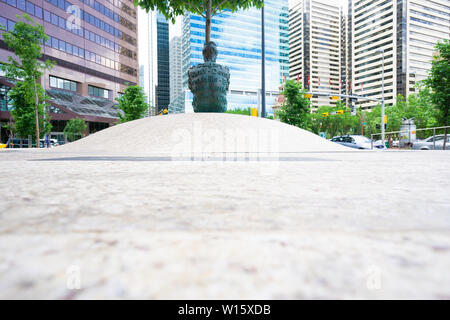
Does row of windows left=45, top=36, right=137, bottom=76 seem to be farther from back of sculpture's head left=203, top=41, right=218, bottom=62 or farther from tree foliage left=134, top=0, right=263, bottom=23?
back of sculpture's head left=203, top=41, right=218, bottom=62

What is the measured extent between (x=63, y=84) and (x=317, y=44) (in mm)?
109259

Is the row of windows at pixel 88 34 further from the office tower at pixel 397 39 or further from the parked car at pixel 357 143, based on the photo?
the office tower at pixel 397 39

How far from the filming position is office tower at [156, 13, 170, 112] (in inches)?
5433

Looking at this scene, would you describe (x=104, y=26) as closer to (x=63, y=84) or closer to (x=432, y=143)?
(x=63, y=84)

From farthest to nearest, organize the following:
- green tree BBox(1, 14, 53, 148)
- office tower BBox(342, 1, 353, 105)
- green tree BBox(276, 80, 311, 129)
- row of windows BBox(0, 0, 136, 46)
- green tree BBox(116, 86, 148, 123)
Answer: office tower BBox(342, 1, 353, 105)
row of windows BBox(0, 0, 136, 46)
green tree BBox(116, 86, 148, 123)
green tree BBox(276, 80, 311, 129)
green tree BBox(1, 14, 53, 148)

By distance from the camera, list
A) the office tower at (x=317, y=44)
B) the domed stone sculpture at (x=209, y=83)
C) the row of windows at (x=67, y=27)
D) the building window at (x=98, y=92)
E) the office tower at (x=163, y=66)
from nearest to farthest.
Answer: the domed stone sculpture at (x=209, y=83) → the row of windows at (x=67, y=27) → the building window at (x=98, y=92) → the office tower at (x=317, y=44) → the office tower at (x=163, y=66)

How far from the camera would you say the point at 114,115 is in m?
40.4

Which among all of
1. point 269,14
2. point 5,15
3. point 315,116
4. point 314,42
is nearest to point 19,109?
point 5,15

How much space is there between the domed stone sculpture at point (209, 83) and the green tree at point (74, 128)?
27988 millimetres

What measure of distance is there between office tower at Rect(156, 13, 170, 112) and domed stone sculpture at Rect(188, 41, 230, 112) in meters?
133

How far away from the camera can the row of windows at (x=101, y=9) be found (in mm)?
36344

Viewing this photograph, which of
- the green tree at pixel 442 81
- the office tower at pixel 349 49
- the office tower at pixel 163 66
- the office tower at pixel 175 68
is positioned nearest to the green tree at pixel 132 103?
the green tree at pixel 442 81

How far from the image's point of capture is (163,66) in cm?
14238

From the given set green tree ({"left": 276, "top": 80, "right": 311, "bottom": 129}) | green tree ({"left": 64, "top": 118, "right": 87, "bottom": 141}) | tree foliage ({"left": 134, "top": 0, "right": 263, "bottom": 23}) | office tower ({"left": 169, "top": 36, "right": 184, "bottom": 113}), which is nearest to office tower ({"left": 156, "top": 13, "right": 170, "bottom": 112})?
office tower ({"left": 169, "top": 36, "right": 184, "bottom": 113})
